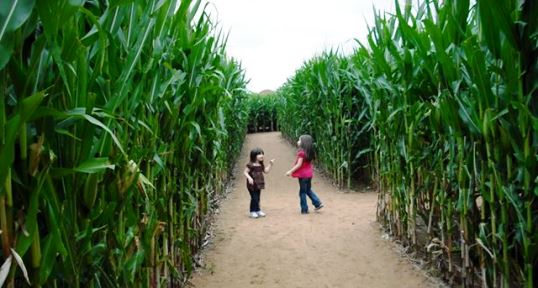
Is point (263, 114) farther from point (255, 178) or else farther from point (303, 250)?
point (303, 250)

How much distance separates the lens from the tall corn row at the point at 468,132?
99.5 inches

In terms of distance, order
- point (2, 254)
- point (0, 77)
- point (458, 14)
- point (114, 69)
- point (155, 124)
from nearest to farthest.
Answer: point (0, 77) → point (2, 254) → point (114, 69) → point (155, 124) → point (458, 14)

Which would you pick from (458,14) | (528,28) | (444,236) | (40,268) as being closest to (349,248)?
(444,236)

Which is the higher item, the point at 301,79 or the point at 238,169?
the point at 301,79

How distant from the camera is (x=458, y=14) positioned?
3.11 meters

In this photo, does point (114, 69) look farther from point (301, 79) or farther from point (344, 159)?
point (301, 79)

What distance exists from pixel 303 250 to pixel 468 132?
8.88ft

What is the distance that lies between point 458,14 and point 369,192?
620 cm

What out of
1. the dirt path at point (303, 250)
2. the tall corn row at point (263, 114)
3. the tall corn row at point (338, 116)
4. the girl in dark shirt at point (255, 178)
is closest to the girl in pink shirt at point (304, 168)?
the dirt path at point (303, 250)

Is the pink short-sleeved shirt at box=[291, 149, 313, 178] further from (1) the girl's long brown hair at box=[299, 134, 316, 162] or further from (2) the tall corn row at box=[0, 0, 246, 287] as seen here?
(2) the tall corn row at box=[0, 0, 246, 287]

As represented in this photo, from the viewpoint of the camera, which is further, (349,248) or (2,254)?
(349,248)

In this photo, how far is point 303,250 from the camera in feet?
17.6

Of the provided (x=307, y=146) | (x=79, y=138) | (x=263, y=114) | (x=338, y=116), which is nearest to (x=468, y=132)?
(x=79, y=138)

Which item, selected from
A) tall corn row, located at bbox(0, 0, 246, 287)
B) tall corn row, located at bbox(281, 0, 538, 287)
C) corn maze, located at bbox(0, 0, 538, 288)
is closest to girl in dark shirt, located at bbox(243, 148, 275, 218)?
corn maze, located at bbox(0, 0, 538, 288)
